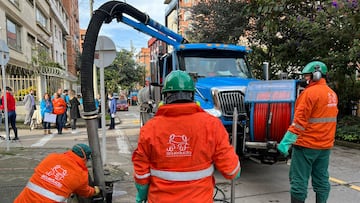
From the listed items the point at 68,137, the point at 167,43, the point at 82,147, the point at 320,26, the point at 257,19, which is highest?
the point at 257,19

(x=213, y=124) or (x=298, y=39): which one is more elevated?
(x=298, y=39)

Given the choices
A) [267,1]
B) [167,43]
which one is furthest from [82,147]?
[267,1]

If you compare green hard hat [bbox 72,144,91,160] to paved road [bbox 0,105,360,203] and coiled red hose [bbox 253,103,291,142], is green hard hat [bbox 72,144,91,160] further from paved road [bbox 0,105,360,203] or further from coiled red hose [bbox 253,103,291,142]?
coiled red hose [bbox 253,103,291,142]

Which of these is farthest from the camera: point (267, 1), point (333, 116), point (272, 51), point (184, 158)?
point (272, 51)

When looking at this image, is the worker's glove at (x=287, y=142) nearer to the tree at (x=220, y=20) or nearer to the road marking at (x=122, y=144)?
the road marking at (x=122, y=144)

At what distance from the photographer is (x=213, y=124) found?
2232 millimetres

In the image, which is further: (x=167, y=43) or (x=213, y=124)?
(x=167, y=43)

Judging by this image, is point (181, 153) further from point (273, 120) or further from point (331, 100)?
point (273, 120)

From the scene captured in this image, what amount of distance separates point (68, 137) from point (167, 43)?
6179 millimetres

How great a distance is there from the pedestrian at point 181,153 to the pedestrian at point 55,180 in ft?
4.14

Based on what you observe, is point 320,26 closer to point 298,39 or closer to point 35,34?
point 298,39

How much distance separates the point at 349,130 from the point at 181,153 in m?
9.77

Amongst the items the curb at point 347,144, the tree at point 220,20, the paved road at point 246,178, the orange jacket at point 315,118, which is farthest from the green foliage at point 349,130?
the orange jacket at point 315,118

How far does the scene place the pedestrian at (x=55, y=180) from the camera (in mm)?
3051
